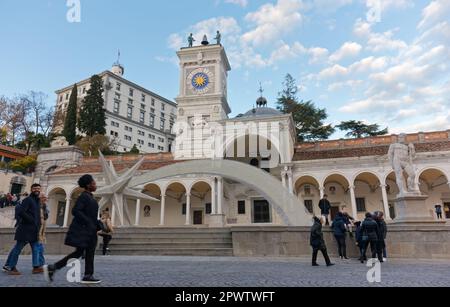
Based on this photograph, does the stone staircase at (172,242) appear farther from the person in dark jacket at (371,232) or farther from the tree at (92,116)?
the tree at (92,116)

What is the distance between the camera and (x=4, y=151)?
43.2 metres

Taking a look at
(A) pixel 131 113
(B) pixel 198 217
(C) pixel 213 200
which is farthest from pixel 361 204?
(A) pixel 131 113

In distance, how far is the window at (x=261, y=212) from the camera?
100 feet


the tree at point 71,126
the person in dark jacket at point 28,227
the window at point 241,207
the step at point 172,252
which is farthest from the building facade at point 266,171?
the person in dark jacket at point 28,227

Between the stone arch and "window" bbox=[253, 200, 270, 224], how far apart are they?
1613 cm

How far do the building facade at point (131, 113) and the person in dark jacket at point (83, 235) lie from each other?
58.3m

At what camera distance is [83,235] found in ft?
14.9

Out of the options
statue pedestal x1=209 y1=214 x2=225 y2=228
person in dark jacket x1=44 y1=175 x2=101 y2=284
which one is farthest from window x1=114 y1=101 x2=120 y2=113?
person in dark jacket x1=44 y1=175 x2=101 y2=284

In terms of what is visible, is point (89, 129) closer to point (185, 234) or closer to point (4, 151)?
point (4, 151)

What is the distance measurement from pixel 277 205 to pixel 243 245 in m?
3.38

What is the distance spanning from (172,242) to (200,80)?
32729mm

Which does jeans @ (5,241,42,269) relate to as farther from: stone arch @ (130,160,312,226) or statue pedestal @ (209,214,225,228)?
statue pedestal @ (209,214,225,228)

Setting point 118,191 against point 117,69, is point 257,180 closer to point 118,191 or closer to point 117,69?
point 118,191
